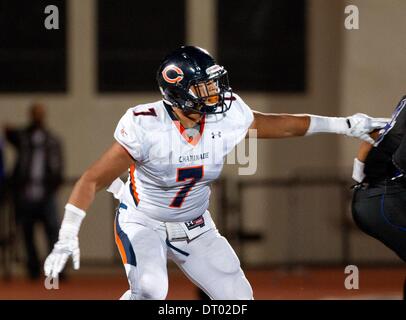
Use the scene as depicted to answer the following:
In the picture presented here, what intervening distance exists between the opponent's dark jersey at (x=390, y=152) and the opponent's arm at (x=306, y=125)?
3.5 inches

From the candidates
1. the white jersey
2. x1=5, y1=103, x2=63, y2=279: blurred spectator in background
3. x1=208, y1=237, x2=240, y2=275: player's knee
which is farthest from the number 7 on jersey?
x1=5, y1=103, x2=63, y2=279: blurred spectator in background

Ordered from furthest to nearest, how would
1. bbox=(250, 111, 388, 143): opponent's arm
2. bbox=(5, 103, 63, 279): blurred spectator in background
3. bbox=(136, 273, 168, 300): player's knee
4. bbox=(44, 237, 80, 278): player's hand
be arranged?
bbox=(5, 103, 63, 279): blurred spectator in background < bbox=(250, 111, 388, 143): opponent's arm < bbox=(136, 273, 168, 300): player's knee < bbox=(44, 237, 80, 278): player's hand

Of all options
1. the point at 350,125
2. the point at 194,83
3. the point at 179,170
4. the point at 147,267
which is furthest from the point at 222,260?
Result: the point at 350,125

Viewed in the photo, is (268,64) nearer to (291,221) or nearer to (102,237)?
(291,221)

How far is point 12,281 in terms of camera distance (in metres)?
10.3

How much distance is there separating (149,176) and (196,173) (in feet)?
0.86

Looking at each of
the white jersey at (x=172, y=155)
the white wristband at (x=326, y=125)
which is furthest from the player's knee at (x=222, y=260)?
the white wristband at (x=326, y=125)

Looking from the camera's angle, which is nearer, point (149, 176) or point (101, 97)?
point (149, 176)

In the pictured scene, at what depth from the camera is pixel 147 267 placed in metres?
5.45

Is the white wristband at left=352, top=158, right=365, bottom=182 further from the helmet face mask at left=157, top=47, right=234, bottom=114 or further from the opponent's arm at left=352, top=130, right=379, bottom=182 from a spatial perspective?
the helmet face mask at left=157, top=47, right=234, bottom=114

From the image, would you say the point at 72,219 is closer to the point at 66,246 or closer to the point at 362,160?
the point at 66,246

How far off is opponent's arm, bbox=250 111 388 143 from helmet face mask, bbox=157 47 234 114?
9.8 inches

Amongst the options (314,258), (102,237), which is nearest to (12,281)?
(102,237)

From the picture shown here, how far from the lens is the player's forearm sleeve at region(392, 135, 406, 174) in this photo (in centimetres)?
543
